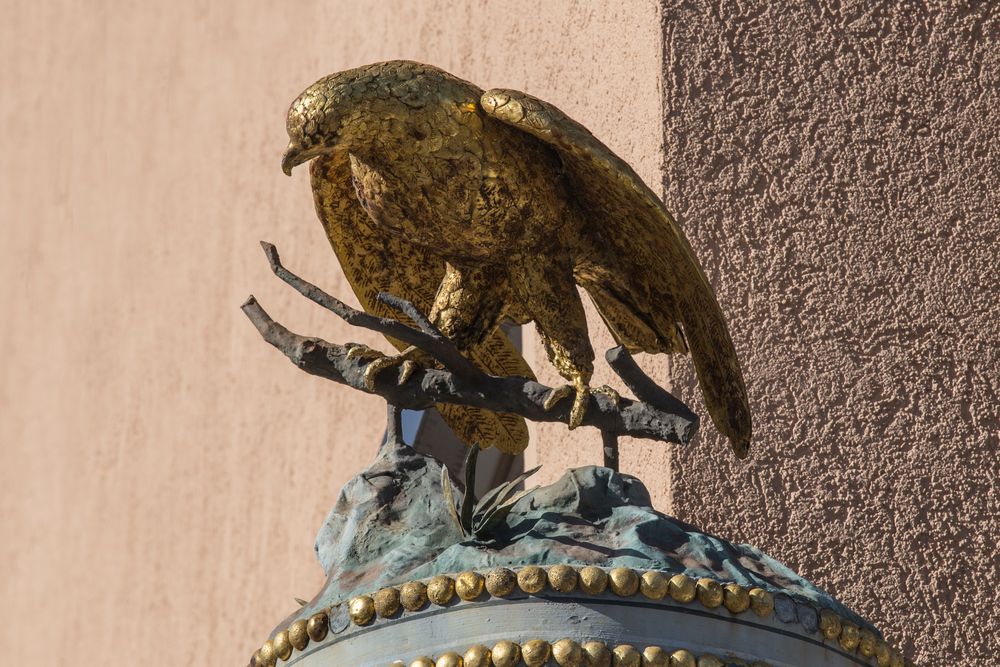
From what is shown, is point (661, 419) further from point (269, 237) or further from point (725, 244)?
point (269, 237)

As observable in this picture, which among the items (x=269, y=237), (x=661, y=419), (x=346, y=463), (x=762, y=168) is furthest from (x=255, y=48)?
(x=661, y=419)

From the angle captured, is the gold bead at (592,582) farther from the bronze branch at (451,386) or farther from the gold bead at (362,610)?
the bronze branch at (451,386)

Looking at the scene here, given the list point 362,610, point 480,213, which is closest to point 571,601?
point 362,610

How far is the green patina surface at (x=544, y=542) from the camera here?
1.84 metres

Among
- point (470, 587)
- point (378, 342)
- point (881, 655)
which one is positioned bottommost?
point (881, 655)

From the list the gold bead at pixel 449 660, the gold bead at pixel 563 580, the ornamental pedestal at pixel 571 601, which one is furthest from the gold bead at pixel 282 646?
the gold bead at pixel 563 580

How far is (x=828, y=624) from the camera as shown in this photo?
6.11 ft

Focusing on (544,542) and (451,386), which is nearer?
(544,542)

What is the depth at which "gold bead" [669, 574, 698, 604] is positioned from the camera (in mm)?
1791

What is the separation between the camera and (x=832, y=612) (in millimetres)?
1875

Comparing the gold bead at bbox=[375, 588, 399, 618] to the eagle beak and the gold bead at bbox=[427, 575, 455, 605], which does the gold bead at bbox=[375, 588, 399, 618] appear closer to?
the gold bead at bbox=[427, 575, 455, 605]

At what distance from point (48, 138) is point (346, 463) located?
3.76 metres

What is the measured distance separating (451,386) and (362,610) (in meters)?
0.43

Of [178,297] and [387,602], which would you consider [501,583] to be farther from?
[178,297]
